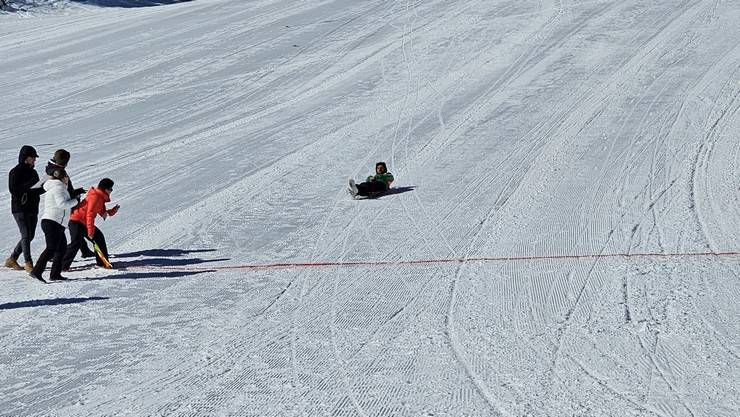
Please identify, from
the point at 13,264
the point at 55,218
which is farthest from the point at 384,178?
the point at 13,264

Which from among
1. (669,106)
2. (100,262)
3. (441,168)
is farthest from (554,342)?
(669,106)

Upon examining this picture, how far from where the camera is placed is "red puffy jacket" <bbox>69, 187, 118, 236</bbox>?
10562 mm

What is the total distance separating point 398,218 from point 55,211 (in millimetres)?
4662

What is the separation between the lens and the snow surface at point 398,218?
7324mm

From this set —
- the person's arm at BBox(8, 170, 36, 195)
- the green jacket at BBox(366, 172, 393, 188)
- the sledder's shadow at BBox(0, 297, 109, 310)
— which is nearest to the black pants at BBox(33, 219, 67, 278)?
the person's arm at BBox(8, 170, 36, 195)

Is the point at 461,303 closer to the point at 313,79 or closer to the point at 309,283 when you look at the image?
the point at 309,283

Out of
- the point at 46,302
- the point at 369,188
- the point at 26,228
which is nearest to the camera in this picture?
the point at 46,302

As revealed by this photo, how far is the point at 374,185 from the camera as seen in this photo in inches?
544

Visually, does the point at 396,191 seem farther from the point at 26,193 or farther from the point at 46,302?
the point at 46,302

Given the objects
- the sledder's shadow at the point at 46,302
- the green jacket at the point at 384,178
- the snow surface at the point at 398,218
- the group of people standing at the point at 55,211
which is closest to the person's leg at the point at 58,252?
the group of people standing at the point at 55,211

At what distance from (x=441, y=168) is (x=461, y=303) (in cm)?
643

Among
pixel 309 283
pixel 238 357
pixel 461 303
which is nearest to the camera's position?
pixel 238 357

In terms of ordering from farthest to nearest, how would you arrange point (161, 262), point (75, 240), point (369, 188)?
point (369, 188) → point (161, 262) → point (75, 240)

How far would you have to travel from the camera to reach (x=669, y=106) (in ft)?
60.1
